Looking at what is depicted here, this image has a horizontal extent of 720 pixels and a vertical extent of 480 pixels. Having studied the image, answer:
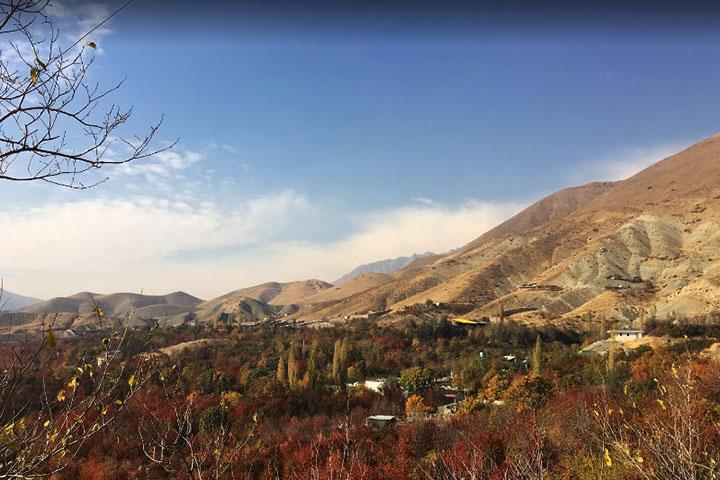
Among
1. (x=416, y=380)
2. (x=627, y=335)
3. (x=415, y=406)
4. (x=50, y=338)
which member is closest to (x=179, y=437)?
(x=50, y=338)

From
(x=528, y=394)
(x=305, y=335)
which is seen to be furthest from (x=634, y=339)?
(x=305, y=335)

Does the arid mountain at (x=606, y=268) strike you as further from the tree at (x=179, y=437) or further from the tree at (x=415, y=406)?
the tree at (x=179, y=437)

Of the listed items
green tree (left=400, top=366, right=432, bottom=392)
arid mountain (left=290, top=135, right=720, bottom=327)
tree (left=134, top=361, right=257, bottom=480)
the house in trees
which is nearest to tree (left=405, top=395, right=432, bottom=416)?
green tree (left=400, top=366, right=432, bottom=392)

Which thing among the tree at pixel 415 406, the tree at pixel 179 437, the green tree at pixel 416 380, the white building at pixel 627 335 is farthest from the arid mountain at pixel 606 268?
the tree at pixel 179 437

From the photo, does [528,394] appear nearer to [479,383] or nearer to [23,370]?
[479,383]

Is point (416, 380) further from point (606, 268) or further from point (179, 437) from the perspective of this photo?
point (606, 268)

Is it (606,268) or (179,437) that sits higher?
(179,437)

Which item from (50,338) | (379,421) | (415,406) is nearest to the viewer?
(50,338)

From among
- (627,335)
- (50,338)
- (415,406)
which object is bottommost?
(415,406)

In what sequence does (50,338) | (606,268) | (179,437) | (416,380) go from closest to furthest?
1. (50,338)
2. (179,437)
3. (416,380)
4. (606,268)
